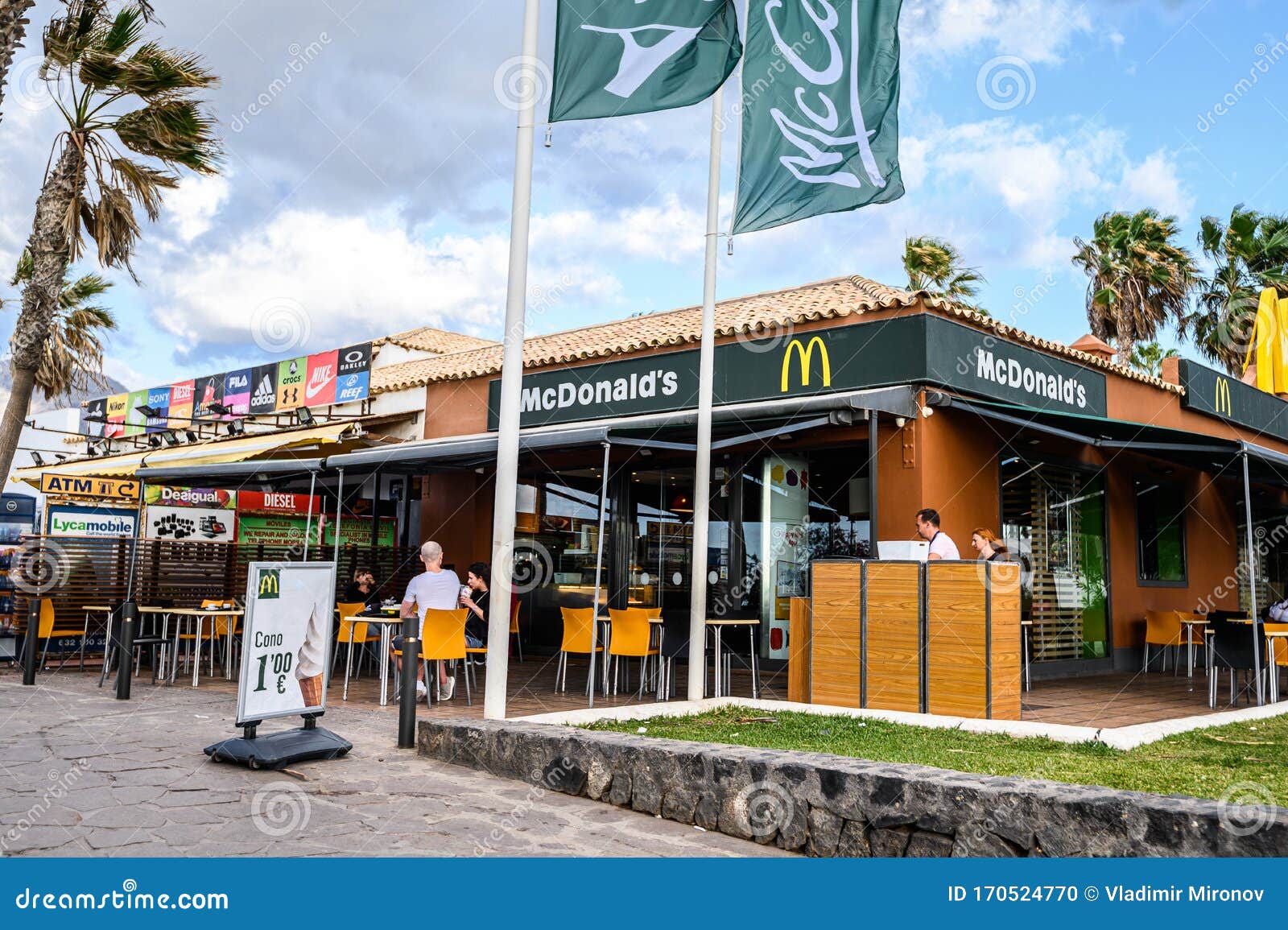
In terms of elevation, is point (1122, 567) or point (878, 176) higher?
point (878, 176)

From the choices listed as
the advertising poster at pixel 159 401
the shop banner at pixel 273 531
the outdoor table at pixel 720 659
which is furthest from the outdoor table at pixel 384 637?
the advertising poster at pixel 159 401

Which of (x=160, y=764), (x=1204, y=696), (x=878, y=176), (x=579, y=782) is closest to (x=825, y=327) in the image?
(x=878, y=176)

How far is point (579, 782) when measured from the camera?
552 cm

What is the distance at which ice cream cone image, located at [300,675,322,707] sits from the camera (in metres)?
6.51

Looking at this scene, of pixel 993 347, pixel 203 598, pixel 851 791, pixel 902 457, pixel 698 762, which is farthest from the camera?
pixel 203 598

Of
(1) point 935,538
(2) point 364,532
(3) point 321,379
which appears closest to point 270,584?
(1) point 935,538

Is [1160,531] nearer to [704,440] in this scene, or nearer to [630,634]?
[704,440]

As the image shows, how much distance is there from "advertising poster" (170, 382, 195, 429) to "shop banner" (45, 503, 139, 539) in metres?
10.7

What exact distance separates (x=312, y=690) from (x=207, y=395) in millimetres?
19455

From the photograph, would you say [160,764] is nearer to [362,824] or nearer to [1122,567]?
[362,824]

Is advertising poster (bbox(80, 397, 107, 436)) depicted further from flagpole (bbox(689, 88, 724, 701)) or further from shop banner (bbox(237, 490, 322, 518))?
flagpole (bbox(689, 88, 724, 701))

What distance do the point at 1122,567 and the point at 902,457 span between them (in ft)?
16.0

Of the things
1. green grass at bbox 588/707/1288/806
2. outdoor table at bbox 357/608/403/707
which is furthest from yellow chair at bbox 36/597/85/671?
green grass at bbox 588/707/1288/806

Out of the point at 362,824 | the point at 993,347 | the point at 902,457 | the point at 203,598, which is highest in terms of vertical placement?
the point at 993,347
